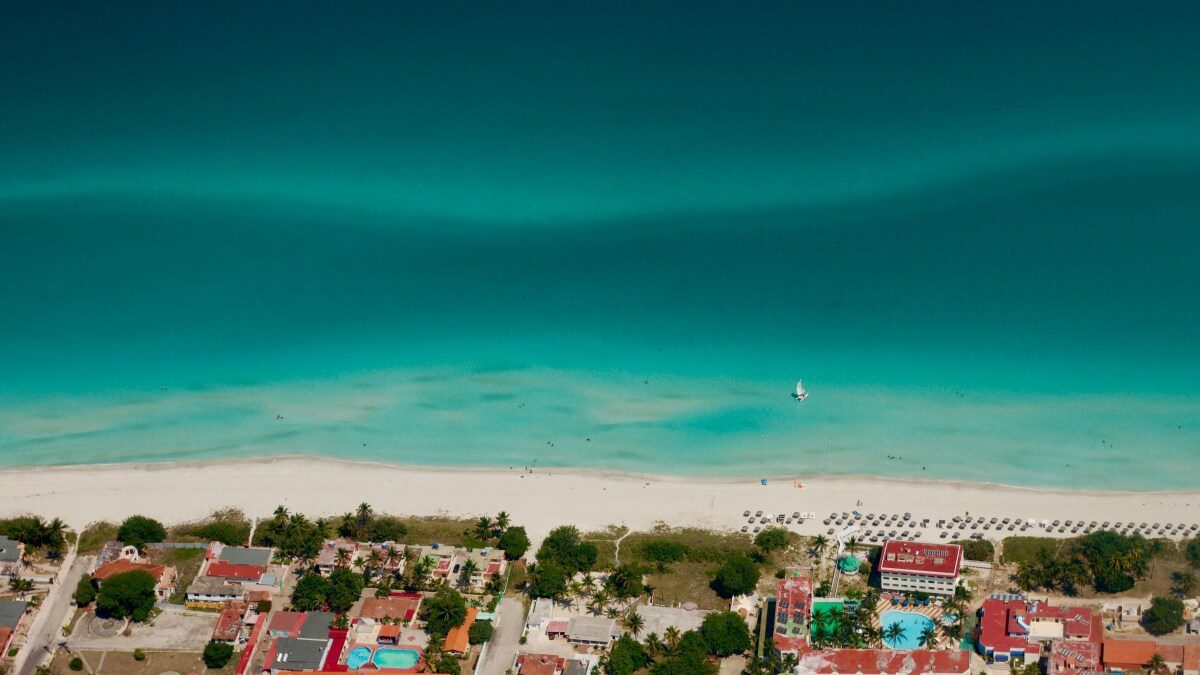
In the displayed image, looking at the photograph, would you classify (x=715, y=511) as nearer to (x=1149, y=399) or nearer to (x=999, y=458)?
(x=999, y=458)

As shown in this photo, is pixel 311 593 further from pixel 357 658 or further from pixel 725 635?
pixel 725 635

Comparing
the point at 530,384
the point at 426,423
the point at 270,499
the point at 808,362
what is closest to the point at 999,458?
the point at 808,362

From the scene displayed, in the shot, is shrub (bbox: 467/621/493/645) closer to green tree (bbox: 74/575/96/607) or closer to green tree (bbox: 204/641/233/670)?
green tree (bbox: 204/641/233/670)

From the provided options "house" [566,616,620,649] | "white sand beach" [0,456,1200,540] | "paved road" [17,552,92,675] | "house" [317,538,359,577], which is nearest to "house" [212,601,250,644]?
"house" [317,538,359,577]

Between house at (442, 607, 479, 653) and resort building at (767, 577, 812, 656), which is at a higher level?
resort building at (767, 577, 812, 656)

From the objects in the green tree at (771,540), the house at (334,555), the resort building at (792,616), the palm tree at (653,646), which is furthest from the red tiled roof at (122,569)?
the resort building at (792,616)

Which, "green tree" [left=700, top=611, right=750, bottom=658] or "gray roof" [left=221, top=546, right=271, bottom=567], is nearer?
"green tree" [left=700, top=611, right=750, bottom=658]
